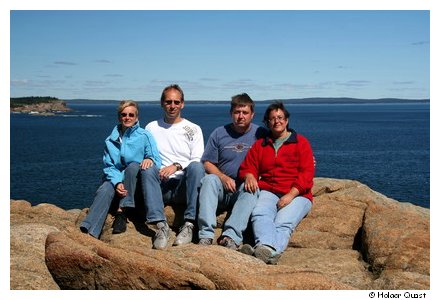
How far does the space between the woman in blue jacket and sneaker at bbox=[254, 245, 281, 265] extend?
2077 millimetres

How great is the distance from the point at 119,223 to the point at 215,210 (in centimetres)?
154

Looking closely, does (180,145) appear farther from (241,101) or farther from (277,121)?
(277,121)

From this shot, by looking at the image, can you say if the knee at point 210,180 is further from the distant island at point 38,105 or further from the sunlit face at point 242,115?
the distant island at point 38,105

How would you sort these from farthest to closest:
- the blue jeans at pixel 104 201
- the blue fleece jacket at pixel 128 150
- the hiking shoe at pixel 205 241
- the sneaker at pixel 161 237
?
the blue fleece jacket at pixel 128 150
the blue jeans at pixel 104 201
the sneaker at pixel 161 237
the hiking shoe at pixel 205 241

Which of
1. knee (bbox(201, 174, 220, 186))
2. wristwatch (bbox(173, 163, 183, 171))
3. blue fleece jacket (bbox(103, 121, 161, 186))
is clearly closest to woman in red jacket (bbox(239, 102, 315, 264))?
knee (bbox(201, 174, 220, 186))

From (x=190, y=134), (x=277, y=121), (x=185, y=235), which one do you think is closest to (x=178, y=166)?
(x=190, y=134)

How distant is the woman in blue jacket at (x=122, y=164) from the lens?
7.62 metres

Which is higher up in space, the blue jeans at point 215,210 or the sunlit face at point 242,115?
the sunlit face at point 242,115

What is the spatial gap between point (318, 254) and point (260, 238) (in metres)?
1.17

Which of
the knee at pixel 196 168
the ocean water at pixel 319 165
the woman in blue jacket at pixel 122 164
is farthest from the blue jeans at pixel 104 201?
the ocean water at pixel 319 165

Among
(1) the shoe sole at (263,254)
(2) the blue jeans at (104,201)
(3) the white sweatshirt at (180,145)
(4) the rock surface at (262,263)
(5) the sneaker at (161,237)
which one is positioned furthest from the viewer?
(3) the white sweatshirt at (180,145)

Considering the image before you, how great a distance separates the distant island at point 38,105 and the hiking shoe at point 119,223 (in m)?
166

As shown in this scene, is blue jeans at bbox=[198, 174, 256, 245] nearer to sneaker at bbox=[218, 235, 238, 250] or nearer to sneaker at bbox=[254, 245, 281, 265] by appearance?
sneaker at bbox=[218, 235, 238, 250]
